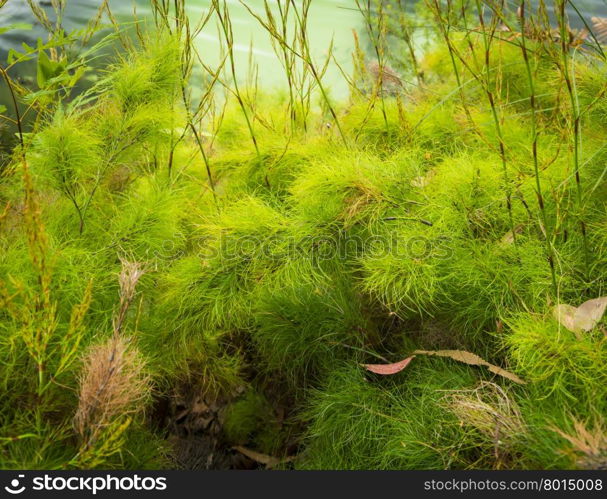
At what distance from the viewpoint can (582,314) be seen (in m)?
0.75

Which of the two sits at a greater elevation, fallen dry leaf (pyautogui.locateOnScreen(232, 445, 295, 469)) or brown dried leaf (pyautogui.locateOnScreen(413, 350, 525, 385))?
brown dried leaf (pyautogui.locateOnScreen(413, 350, 525, 385))

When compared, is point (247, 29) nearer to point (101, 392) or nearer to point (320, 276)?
point (320, 276)

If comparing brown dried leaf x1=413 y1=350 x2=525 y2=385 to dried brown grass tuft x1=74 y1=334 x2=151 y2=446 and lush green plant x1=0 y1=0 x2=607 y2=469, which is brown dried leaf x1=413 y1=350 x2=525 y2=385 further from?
dried brown grass tuft x1=74 y1=334 x2=151 y2=446

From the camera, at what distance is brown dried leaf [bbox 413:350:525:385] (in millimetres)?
791

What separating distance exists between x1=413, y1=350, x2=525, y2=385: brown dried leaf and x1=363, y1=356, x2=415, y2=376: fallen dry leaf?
0.03 metres

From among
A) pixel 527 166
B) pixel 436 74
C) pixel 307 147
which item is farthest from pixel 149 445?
pixel 436 74

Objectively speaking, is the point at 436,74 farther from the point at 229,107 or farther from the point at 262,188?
the point at 262,188

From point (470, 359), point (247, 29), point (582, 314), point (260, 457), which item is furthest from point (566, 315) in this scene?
point (247, 29)

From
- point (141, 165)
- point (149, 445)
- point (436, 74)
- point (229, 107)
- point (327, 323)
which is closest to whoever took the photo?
point (149, 445)

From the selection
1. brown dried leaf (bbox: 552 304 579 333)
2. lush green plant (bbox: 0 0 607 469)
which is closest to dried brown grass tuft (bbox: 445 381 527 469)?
lush green plant (bbox: 0 0 607 469)

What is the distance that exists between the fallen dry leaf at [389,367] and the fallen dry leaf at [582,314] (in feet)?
0.70

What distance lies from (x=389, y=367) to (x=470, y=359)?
0.11 meters

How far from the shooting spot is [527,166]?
95cm

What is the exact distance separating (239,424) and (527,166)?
0.64m
